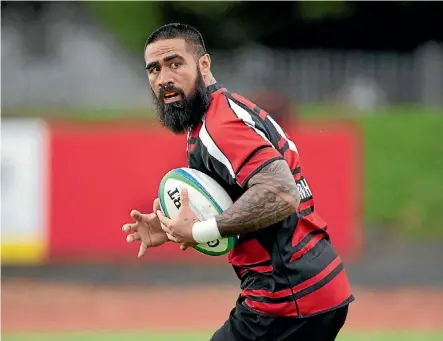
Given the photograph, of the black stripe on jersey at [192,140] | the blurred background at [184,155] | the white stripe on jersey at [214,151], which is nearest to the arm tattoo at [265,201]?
the white stripe on jersey at [214,151]

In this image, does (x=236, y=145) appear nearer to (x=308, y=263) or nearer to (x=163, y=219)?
(x=163, y=219)

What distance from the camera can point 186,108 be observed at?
4.79 metres

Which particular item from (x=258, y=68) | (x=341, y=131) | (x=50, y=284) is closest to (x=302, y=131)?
(x=341, y=131)

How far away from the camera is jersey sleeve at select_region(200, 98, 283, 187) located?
451 centimetres

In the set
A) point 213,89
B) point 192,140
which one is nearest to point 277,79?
point 213,89

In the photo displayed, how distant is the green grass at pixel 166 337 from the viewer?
10.1 meters

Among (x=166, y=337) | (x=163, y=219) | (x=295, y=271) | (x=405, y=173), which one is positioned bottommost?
(x=166, y=337)

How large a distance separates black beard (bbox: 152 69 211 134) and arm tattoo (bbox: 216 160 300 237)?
19.8 inches

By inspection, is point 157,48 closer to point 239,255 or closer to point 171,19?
point 239,255

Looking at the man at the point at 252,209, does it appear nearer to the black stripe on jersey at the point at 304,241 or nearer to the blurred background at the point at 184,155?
the black stripe on jersey at the point at 304,241

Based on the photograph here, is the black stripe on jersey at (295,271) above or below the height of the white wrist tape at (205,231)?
below

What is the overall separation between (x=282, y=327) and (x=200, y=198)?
2.38 feet

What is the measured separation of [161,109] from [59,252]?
9121mm

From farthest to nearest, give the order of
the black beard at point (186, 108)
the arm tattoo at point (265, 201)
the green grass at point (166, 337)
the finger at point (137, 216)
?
the green grass at point (166, 337) → the finger at point (137, 216) → the black beard at point (186, 108) → the arm tattoo at point (265, 201)
